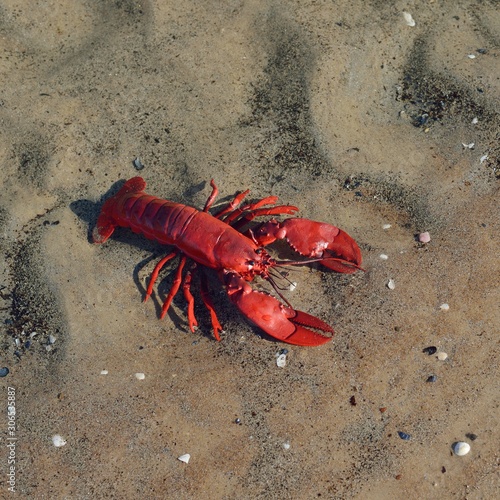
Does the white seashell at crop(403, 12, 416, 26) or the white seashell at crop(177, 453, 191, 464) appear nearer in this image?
the white seashell at crop(177, 453, 191, 464)

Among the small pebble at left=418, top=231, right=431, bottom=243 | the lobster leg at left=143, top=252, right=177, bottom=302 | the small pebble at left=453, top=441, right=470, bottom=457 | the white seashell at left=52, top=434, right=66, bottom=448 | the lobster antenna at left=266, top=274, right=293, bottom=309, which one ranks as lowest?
the white seashell at left=52, top=434, right=66, bottom=448

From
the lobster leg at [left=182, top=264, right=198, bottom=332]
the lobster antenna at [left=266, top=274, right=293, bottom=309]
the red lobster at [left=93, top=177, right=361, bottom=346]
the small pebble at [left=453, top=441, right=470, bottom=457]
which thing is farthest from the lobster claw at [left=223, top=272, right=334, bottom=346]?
the small pebble at [left=453, top=441, right=470, bottom=457]

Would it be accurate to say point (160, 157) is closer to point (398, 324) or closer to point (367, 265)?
point (367, 265)

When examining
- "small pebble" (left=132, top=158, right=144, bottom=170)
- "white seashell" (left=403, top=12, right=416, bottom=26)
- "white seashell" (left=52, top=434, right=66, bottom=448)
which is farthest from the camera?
"white seashell" (left=403, top=12, right=416, bottom=26)

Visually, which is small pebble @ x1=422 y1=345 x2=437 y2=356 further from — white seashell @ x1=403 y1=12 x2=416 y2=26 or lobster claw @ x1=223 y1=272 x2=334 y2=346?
white seashell @ x1=403 y1=12 x2=416 y2=26

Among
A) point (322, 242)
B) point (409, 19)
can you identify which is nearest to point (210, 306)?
point (322, 242)

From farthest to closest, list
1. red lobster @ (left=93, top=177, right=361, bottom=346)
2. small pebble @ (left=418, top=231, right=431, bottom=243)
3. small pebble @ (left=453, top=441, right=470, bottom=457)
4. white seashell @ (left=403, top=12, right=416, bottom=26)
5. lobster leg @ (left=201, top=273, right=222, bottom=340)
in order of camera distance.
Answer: white seashell @ (left=403, top=12, right=416, bottom=26) < small pebble @ (left=418, top=231, right=431, bottom=243) < lobster leg @ (left=201, top=273, right=222, bottom=340) < red lobster @ (left=93, top=177, right=361, bottom=346) < small pebble @ (left=453, top=441, right=470, bottom=457)

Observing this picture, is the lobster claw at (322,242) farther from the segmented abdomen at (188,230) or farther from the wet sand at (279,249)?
the segmented abdomen at (188,230)
